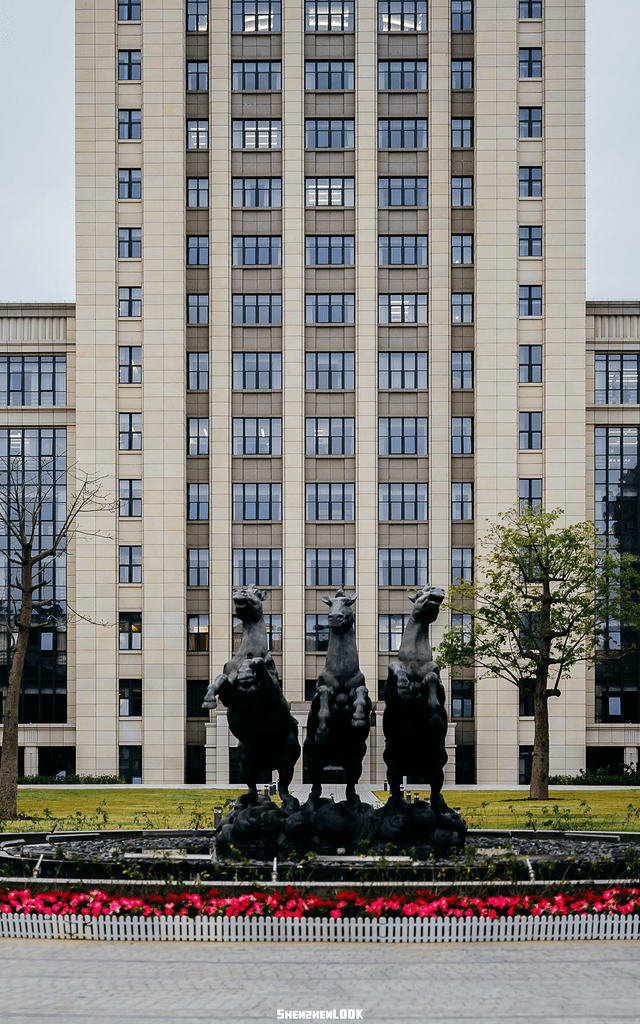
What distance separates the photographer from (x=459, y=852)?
57.2 ft

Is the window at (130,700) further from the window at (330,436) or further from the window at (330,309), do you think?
the window at (330,309)

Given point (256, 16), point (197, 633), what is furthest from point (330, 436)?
point (256, 16)

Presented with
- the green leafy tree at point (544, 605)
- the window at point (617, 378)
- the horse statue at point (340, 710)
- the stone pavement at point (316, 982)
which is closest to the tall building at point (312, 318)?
the window at point (617, 378)

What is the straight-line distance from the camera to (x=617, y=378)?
2219 inches

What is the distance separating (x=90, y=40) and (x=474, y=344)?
84.0 feet

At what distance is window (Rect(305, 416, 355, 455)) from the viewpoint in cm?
5428

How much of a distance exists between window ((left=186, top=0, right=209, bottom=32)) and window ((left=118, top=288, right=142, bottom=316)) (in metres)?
14.3

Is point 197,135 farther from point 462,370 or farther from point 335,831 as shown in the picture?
point 335,831

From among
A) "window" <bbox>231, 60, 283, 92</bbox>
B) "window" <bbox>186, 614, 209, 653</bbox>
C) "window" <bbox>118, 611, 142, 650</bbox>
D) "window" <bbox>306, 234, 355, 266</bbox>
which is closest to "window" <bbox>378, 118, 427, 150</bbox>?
"window" <bbox>306, 234, 355, 266</bbox>

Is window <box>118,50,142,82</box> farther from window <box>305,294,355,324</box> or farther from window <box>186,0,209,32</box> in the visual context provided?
window <box>305,294,355,324</box>

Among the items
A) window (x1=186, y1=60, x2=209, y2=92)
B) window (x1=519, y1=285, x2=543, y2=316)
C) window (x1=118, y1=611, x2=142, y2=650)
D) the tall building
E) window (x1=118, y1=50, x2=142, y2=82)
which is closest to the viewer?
window (x1=118, y1=611, x2=142, y2=650)

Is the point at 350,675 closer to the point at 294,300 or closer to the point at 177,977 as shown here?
the point at 177,977

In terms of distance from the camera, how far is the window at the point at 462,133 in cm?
5512

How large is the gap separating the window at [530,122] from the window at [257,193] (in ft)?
42.1
